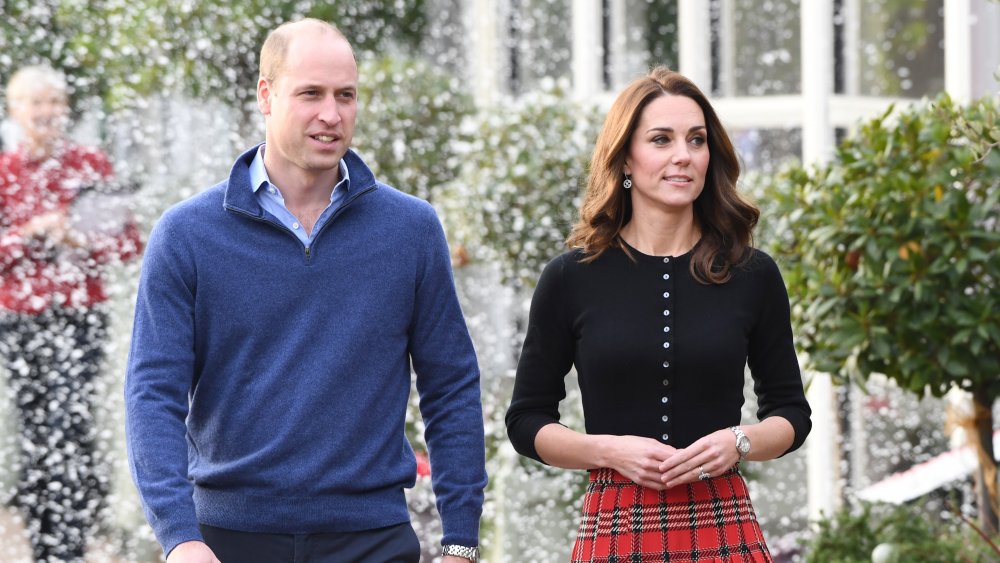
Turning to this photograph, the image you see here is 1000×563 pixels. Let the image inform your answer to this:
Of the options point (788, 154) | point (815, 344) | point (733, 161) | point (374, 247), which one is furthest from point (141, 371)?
point (788, 154)

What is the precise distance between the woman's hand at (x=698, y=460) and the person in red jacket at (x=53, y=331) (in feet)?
11.8

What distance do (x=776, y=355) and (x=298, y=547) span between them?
0.87m

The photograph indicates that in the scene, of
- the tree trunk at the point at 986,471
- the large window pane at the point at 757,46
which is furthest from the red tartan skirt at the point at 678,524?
the large window pane at the point at 757,46

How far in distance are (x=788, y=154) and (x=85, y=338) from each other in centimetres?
283

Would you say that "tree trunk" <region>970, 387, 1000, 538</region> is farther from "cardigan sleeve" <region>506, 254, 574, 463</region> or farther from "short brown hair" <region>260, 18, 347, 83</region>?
"short brown hair" <region>260, 18, 347, 83</region>

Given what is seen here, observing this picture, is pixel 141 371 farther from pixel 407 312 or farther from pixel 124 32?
pixel 124 32

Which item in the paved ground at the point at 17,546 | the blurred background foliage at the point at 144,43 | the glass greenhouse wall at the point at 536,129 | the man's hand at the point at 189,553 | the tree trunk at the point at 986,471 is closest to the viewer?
the man's hand at the point at 189,553

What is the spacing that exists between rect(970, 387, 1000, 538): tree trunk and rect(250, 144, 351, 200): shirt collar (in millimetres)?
2275

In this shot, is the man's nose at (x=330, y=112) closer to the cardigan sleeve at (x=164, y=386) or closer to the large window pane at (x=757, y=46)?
the cardigan sleeve at (x=164, y=386)

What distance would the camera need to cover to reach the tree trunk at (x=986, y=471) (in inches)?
154

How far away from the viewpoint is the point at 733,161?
2.38 meters

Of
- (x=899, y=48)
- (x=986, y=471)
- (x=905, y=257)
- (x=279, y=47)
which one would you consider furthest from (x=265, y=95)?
(x=899, y=48)

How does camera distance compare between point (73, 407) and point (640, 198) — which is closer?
point (640, 198)

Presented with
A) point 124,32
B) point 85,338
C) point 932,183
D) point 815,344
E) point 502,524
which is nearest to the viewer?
point 932,183
